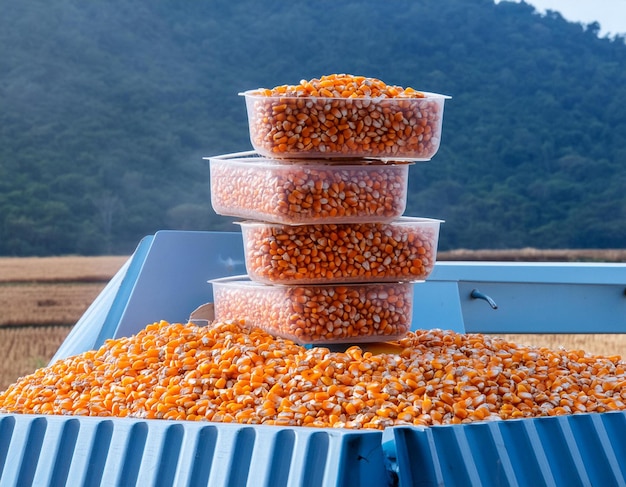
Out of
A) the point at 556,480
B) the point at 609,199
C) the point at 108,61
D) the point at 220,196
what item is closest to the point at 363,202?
the point at 220,196

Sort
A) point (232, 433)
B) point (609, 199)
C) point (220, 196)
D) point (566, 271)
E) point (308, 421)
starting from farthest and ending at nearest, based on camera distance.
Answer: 1. point (609, 199)
2. point (566, 271)
3. point (220, 196)
4. point (308, 421)
5. point (232, 433)

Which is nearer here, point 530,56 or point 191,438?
point 191,438

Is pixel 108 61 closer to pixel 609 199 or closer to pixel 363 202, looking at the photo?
pixel 609 199

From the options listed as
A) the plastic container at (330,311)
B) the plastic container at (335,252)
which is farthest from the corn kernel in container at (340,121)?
the plastic container at (330,311)

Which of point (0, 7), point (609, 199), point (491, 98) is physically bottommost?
point (609, 199)

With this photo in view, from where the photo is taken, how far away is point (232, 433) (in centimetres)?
151

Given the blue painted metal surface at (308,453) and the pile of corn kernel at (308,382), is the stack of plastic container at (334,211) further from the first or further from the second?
the blue painted metal surface at (308,453)

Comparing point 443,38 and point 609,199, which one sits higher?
point 443,38

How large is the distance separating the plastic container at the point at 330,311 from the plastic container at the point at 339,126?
15.2 inches

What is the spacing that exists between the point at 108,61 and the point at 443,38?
27.7 feet

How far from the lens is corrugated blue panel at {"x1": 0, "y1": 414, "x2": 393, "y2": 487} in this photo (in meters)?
1.40

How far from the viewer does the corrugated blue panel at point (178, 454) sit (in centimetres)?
140

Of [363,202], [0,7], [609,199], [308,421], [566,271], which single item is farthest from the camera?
[0,7]

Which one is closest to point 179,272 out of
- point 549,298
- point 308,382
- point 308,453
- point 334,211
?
point 334,211
